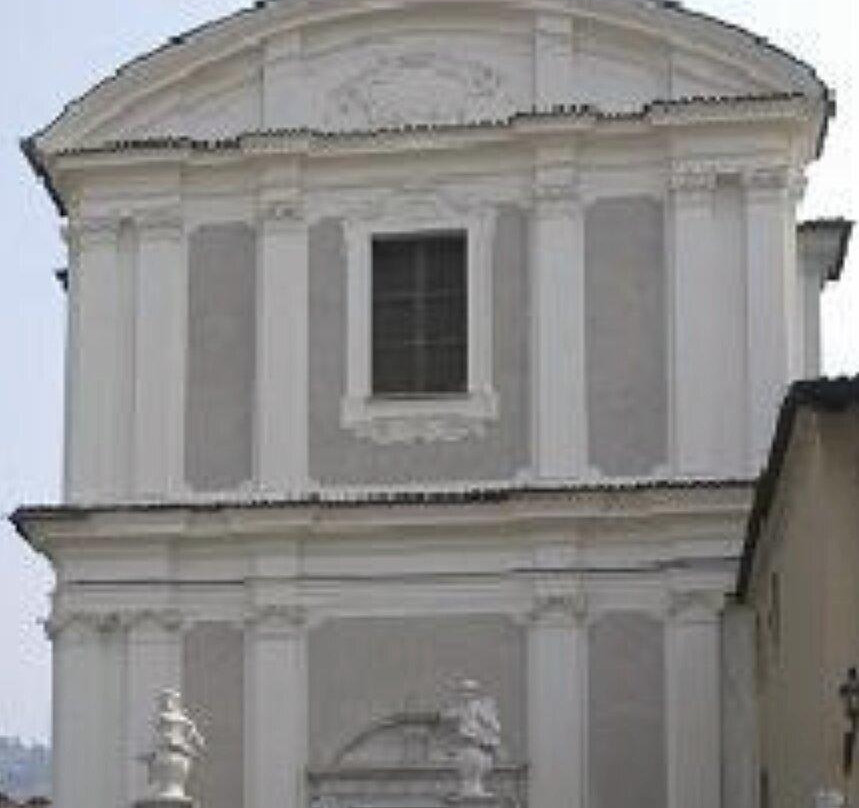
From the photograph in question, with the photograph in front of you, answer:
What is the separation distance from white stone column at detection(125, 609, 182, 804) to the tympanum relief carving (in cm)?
570

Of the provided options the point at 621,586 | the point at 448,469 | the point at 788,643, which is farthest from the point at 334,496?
the point at 788,643

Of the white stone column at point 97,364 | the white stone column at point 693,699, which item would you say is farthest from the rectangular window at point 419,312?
the white stone column at point 693,699

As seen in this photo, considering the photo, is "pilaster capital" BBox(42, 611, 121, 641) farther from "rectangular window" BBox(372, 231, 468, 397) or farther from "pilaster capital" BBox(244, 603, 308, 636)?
"rectangular window" BBox(372, 231, 468, 397)

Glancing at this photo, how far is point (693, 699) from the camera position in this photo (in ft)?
89.3

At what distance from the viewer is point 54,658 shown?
1122 inches

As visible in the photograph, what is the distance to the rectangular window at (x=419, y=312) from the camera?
28953 mm

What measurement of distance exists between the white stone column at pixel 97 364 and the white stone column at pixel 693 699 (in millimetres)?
6241

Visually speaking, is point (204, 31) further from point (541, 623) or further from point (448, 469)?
point (541, 623)

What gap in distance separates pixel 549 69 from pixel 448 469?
4503 millimetres

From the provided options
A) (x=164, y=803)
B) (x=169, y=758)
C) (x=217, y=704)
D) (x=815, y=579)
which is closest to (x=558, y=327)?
(x=217, y=704)

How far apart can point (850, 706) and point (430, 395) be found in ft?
36.6

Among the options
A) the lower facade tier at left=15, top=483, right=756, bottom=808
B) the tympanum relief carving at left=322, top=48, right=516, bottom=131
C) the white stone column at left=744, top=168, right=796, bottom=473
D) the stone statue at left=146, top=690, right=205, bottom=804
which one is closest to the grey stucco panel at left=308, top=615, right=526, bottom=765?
the lower facade tier at left=15, top=483, right=756, bottom=808

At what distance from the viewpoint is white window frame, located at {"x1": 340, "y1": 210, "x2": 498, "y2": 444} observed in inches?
1125

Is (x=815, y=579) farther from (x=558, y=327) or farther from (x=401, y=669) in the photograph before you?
(x=558, y=327)
